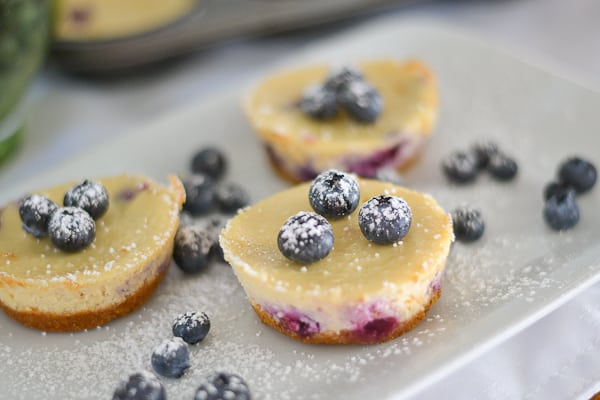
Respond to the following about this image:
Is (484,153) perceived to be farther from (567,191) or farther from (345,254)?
(345,254)

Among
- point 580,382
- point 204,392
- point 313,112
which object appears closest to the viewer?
point 204,392

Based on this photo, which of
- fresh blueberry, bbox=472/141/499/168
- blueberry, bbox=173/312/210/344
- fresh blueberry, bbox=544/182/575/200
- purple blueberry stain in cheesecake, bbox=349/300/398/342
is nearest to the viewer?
purple blueberry stain in cheesecake, bbox=349/300/398/342

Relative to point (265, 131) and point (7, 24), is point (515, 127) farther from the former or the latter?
point (7, 24)

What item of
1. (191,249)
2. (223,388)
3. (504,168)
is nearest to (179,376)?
(223,388)

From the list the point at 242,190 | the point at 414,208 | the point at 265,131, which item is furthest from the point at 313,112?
the point at 414,208

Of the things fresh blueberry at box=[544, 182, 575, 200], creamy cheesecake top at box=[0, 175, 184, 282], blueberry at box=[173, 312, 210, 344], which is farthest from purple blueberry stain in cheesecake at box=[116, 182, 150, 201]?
fresh blueberry at box=[544, 182, 575, 200]

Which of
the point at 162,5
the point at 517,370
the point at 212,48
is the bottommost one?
the point at 212,48

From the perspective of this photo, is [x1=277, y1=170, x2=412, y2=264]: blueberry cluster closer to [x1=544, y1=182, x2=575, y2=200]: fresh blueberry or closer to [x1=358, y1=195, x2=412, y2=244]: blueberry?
[x1=358, y1=195, x2=412, y2=244]: blueberry
